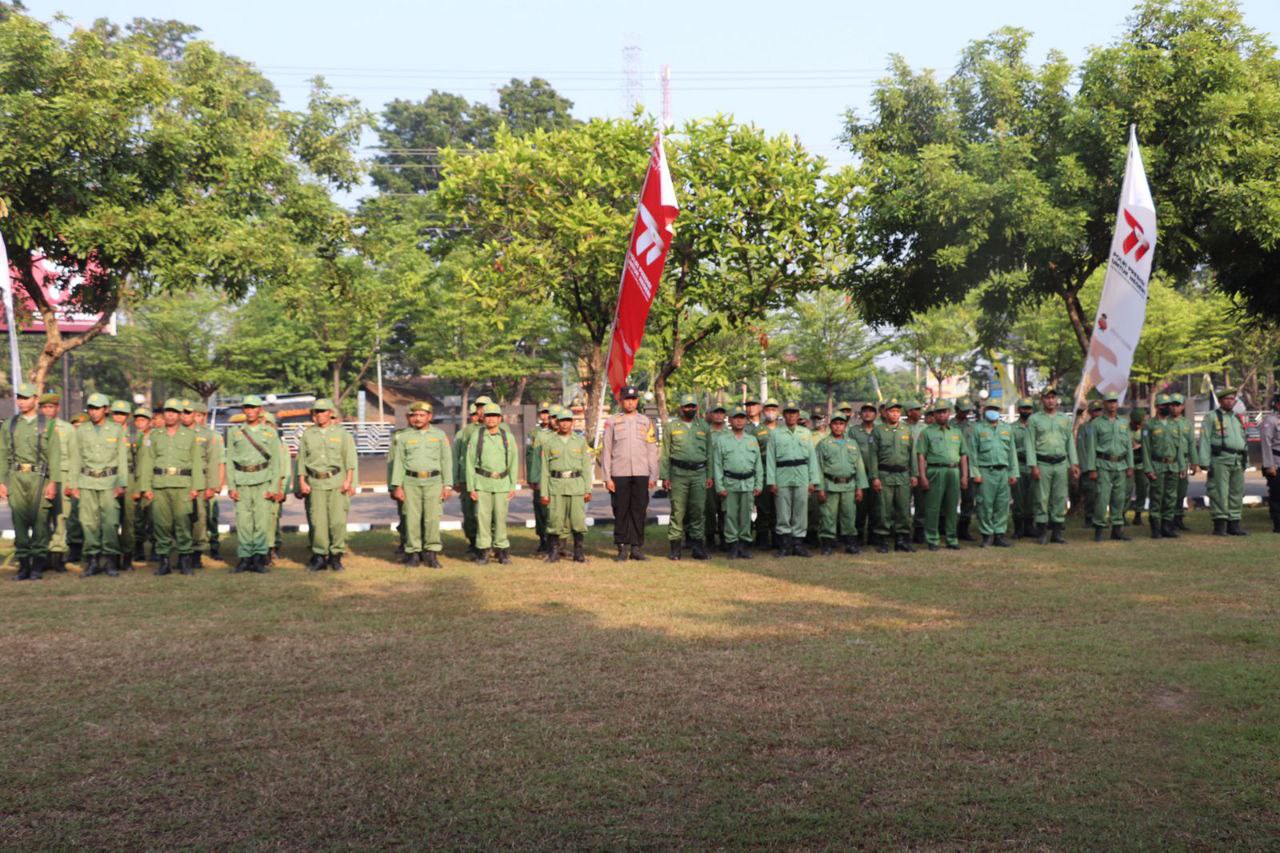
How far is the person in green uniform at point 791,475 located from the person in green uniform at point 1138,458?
4099 mm

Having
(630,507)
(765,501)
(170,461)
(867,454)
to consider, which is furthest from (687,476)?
(170,461)

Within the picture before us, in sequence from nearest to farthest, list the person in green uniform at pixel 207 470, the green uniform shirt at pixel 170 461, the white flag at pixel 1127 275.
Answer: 1. the green uniform shirt at pixel 170 461
2. the person in green uniform at pixel 207 470
3. the white flag at pixel 1127 275

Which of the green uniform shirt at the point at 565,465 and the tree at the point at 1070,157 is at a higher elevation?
the tree at the point at 1070,157

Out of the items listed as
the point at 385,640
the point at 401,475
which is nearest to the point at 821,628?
the point at 385,640

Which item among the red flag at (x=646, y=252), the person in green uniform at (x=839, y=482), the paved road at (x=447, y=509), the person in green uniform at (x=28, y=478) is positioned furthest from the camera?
the paved road at (x=447, y=509)

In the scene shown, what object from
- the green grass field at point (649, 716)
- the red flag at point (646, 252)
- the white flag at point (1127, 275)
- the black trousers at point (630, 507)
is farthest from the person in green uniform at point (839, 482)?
the white flag at point (1127, 275)

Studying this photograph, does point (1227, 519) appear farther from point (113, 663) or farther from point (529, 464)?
point (113, 663)

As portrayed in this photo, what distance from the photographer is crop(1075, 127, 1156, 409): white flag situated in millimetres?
12641

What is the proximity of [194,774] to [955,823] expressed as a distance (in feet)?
9.97

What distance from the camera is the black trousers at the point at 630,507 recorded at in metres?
12.0

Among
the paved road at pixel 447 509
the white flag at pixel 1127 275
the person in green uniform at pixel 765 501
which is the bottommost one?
the paved road at pixel 447 509

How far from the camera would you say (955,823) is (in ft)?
13.9

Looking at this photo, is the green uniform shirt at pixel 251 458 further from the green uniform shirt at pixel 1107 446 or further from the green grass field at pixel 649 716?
the green uniform shirt at pixel 1107 446

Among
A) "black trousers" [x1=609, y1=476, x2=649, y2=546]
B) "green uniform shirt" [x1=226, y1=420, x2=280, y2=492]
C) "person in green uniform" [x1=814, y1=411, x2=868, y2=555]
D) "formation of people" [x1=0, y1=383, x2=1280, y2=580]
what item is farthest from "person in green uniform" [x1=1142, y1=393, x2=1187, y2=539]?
"green uniform shirt" [x1=226, y1=420, x2=280, y2=492]
